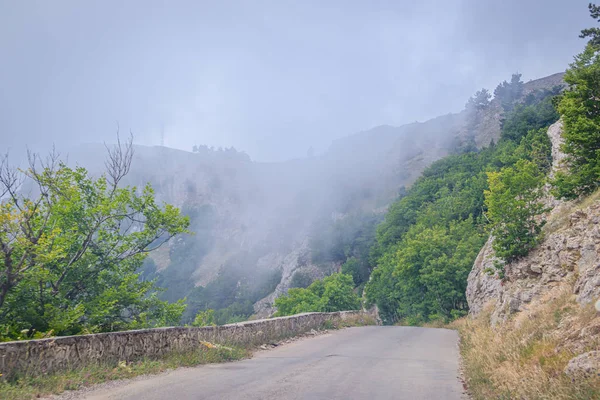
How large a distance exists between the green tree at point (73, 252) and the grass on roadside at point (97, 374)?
2.74m

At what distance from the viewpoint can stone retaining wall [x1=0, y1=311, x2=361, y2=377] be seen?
6801 mm

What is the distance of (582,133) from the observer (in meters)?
16.0

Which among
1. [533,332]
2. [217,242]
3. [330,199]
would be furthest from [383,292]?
[217,242]

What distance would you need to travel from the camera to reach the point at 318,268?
108250mm

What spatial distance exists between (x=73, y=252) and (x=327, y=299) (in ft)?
99.6

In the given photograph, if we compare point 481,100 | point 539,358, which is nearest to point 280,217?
point 481,100

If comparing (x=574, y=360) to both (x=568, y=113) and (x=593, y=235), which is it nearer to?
(x=593, y=235)

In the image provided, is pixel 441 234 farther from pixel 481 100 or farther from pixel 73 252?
pixel 481 100

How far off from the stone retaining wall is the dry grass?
6713 mm

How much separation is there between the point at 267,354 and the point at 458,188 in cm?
6504

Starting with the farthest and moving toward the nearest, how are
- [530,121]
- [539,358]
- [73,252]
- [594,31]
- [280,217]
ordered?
[280,217] → [530,121] → [594,31] → [73,252] → [539,358]

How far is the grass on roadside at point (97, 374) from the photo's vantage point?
6.38m

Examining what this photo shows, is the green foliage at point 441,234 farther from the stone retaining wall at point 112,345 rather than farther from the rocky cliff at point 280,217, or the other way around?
the rocky cliff at point 280,217

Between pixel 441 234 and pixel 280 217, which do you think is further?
pixel 280 217
